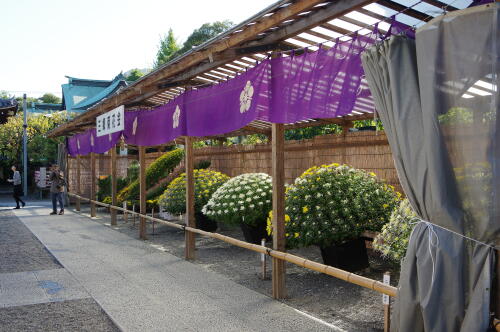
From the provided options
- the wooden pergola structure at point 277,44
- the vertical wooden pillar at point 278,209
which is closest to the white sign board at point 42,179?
the wooden pergola structure at point 277,44

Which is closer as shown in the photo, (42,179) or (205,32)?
(42,179)

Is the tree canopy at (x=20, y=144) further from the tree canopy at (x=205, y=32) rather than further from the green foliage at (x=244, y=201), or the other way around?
the green foliage at (x=244, y=201)

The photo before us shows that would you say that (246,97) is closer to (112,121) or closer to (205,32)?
(112,121)

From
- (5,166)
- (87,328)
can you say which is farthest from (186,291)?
(5,166)

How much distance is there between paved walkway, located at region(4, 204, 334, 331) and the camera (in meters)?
4.95

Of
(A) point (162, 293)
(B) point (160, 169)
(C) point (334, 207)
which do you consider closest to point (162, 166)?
(B) point (160, 169)

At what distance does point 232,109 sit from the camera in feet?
21.9

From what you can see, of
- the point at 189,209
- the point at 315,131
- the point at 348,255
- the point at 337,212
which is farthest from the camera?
the point at 315,131

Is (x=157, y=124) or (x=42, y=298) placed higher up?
(x=157, y=124)

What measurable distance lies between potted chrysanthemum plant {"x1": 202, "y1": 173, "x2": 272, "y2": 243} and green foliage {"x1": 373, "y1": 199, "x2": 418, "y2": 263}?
144 inches

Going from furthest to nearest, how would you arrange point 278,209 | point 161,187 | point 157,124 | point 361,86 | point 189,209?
point 161,187
point 157,124
point 189,209
point 278,209
point 361,86

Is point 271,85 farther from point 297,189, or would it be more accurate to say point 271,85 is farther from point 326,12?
point 297,189

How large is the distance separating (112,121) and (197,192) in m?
2.72

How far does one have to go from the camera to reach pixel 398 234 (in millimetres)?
5273
